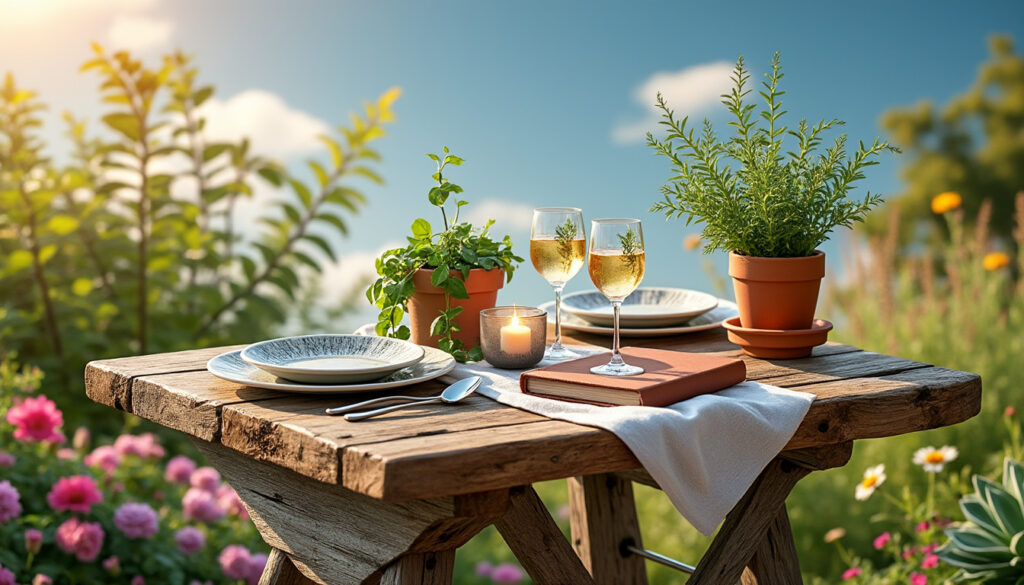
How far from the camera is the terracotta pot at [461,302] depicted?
6.77 feet

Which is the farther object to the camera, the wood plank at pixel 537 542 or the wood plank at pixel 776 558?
the wood plank at pixel 776 558

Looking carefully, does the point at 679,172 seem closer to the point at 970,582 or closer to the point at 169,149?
the point at 970,582

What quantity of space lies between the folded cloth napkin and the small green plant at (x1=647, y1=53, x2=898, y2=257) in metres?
0.41

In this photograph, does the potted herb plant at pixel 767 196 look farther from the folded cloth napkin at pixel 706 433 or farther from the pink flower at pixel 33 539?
the pink flower at pixel 33 539

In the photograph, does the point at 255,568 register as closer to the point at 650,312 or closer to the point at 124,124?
the point at 650,312

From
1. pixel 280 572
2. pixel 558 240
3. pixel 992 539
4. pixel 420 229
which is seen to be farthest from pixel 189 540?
pixel 992 539

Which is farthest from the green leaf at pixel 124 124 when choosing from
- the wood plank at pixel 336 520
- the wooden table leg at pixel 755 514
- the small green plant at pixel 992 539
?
the small green plant at pixel 992 539

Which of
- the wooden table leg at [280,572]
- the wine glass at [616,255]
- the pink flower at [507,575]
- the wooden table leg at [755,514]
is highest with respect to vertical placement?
the wine glass at [616,255]

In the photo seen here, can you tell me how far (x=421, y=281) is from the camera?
6.75 feet

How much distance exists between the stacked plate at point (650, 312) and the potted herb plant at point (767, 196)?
0.68ft

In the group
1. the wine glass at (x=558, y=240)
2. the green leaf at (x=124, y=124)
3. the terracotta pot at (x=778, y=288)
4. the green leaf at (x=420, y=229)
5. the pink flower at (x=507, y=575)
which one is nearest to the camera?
the wine glass at (x=558, y=240)

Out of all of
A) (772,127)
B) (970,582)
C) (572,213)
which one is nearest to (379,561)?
(572,213)

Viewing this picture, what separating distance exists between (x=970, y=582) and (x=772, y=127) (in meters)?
1.40

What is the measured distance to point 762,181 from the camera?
80.9 inches
